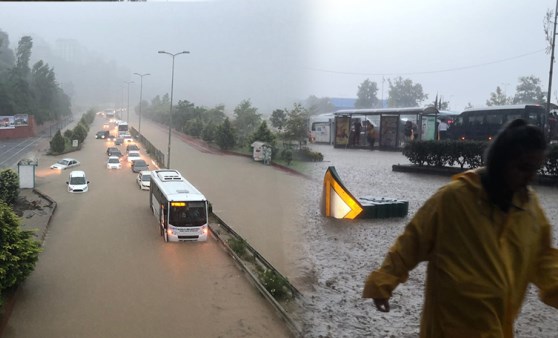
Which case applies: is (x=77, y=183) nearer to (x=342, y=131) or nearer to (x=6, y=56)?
(x=6, y=56)

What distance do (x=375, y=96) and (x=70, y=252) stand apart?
2686 cm

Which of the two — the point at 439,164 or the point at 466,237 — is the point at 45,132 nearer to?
the point at 439,164

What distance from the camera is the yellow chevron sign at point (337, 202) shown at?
8680 millimetres

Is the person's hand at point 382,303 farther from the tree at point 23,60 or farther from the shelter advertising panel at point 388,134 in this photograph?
the shelter advertising panel at point 388,134

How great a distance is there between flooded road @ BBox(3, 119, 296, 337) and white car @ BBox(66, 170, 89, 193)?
2686 millimetres

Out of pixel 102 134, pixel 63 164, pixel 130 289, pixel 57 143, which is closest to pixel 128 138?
pixel 102 134

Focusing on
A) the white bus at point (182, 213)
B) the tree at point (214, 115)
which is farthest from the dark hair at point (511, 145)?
the tree at point (214, 115)

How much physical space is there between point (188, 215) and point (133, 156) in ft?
33.2

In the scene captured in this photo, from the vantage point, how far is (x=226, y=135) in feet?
74.1

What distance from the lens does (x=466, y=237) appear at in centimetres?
128

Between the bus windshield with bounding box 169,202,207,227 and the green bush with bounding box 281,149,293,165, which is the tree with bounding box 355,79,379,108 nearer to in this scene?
the green bush with bounding box 281,149,293,165

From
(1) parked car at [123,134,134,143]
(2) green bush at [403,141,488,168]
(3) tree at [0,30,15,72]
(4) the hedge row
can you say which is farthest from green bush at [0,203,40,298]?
(1) parked car at [123,134,134,143]

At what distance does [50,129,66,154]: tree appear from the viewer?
15.1 m

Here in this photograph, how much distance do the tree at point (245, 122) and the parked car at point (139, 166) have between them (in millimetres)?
4646
